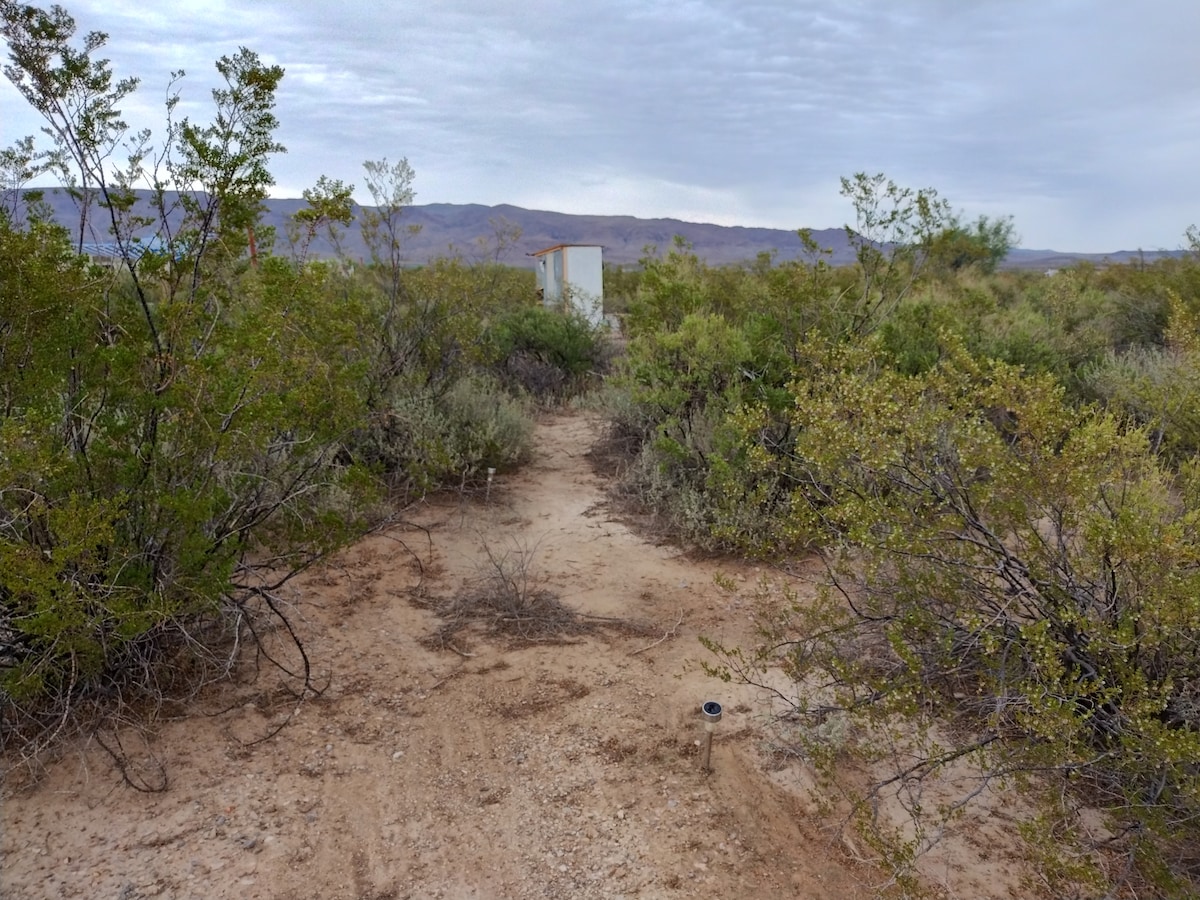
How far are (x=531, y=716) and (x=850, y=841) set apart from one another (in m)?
1.56

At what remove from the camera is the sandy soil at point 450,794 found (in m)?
2.78

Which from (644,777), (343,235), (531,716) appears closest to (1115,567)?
(644,777)

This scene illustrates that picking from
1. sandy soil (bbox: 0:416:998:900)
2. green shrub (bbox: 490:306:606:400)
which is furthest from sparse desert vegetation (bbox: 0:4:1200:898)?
green shrub (bbox: 490:306:606:400)

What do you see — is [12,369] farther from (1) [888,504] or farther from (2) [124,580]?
(1) [888,504]

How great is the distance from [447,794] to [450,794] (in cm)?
1

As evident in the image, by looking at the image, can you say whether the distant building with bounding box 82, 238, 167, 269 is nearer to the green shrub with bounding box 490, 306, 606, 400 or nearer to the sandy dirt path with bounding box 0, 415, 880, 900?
the sandy dirt path with bounding box 0, 415, 880, 900

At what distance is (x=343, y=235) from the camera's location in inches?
326

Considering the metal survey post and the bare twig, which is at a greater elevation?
the metal survey post

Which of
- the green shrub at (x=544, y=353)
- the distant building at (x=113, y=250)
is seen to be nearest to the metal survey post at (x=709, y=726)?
the distant building at (x=113, y=250)

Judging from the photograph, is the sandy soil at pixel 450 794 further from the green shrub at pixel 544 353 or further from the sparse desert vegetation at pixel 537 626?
the green shrub at pixel 544 353

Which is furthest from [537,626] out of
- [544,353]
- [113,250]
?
[544,353]

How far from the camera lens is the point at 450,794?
3.27 m

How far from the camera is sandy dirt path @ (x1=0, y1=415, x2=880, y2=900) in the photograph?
2.78 metres

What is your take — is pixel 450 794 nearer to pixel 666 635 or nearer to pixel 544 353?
pixel 666 635
